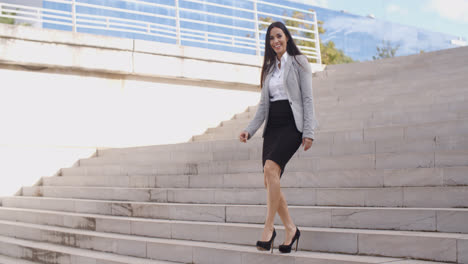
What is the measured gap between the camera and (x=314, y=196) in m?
6.21

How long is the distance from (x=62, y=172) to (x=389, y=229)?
787 cm

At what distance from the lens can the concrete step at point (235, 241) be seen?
15.2 feet

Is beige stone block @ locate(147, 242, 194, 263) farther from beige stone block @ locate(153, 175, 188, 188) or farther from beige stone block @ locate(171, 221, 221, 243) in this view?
beige stone block @ locate(153, 175, 188, 188)

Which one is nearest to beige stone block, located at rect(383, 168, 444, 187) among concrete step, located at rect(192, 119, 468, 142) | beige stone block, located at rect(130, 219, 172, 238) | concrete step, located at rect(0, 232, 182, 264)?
concrete step, located at rect(192, 119, 468, 142)

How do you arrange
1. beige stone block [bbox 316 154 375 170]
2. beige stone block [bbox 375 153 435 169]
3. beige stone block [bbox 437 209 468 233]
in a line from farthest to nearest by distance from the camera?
beige stone block [bbox 316 154 375 170], beige stone block [bbox 375 153 435 169], beige stone block [bbox 437 209 468 233]

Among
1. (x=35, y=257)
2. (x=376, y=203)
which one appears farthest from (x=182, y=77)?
(x=376, y=203)

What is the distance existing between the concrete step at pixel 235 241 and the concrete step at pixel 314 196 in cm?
55

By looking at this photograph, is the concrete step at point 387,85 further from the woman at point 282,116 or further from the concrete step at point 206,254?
the concrete step at point 206,254

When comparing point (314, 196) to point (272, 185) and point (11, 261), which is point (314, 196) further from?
point (11, 261)

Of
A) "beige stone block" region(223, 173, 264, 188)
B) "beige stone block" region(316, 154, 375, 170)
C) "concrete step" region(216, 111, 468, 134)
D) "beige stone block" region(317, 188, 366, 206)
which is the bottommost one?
"beige stone block" region(317, 188, 366, 206)

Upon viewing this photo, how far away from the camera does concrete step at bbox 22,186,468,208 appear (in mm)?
5332

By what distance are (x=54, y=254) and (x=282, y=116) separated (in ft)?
13.1

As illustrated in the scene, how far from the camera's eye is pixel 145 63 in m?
12.1

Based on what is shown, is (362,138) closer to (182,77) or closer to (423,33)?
(182,77)
